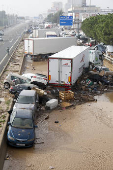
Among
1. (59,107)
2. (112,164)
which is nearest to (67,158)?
(112,164)

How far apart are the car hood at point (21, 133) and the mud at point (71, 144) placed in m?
0.60

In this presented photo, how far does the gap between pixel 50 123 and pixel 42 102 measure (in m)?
3.15

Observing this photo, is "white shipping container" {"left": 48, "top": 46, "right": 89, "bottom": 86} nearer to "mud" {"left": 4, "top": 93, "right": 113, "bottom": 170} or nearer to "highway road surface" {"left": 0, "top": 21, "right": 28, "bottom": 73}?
"mud" {"left": 4, "top": 93, "right": 113, "bottom": 170}

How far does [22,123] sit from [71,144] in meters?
2.54

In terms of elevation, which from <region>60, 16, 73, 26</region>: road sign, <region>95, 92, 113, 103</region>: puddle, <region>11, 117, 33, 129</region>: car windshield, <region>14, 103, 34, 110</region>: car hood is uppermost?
<region>60, 16, 73, 26</region>: road sign

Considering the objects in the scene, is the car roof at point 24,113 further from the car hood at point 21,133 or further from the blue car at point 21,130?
the car hood at point 21,133

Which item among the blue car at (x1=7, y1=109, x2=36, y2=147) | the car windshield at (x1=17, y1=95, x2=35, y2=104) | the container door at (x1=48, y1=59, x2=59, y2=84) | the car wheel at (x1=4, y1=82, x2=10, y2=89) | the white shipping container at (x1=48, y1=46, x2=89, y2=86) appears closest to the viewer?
the blue car at (x1=7, y1=109, x2=36, y2=147)

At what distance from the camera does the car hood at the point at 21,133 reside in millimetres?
10398

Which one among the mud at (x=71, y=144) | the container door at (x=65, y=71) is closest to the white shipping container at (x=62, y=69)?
the container door at (x=65, y=71)

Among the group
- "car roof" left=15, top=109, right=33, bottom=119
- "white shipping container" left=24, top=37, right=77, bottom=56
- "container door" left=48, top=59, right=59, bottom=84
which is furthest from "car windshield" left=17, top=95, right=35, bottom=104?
"white shipping container" left=24, top=37, right=77, bottom=56

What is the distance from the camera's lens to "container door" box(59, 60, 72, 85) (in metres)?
17.8

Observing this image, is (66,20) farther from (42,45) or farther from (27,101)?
(27,101)

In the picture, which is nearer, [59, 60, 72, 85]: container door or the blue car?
the blue car

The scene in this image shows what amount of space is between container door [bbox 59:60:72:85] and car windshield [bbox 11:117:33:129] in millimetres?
7226
